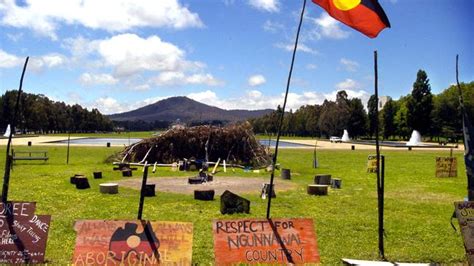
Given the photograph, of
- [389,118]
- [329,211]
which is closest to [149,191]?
[329,211]

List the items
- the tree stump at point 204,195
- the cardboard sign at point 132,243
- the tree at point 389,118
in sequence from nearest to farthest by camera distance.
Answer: the cardboard sign at point 132,243 → the tree stump at point 204,195 → the tree at point 389,118

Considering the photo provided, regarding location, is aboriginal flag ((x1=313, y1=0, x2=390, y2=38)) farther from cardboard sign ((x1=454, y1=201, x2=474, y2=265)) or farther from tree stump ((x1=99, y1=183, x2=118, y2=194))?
tree stump ((x1=99, y1=183, x2=118, y2=194))

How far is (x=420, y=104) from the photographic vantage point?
8744cm

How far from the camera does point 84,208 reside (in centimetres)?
1391

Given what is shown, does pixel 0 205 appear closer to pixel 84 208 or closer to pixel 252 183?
pixel 84 208

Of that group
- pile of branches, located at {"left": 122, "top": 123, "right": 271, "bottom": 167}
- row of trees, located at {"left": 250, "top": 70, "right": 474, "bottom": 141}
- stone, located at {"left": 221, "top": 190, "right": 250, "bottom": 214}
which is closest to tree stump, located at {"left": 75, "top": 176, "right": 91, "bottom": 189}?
stone, located at {"left": 221, "top": 190, "right": 250, "bottom": 214}

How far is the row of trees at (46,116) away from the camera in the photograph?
4141 inches

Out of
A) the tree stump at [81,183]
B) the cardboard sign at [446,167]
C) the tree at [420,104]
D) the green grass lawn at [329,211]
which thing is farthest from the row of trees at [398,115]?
the tree stump at [81,183]

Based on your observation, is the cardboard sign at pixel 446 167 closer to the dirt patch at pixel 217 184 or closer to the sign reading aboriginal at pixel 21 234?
the dirt patch at pixel 217 184

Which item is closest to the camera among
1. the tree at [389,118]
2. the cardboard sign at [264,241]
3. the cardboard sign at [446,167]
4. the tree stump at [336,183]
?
the cardboard sign at [264,241]

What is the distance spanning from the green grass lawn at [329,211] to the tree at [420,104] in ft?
223

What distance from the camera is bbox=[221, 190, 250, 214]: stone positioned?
42.7ft

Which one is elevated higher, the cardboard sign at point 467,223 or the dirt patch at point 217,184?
the cardboard sign at point 467,223

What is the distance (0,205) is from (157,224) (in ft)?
7.75
